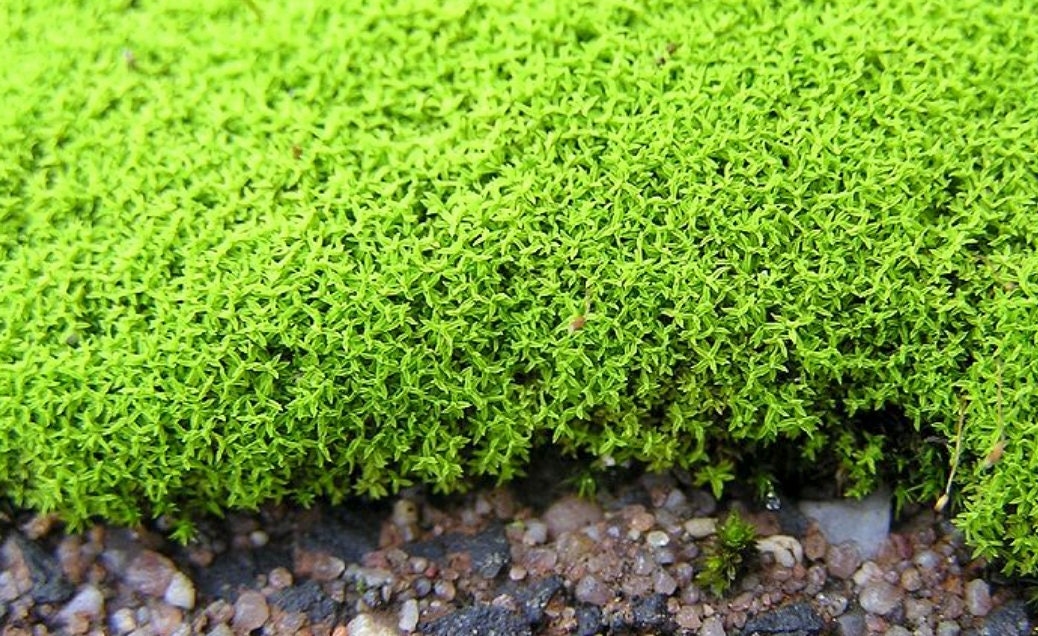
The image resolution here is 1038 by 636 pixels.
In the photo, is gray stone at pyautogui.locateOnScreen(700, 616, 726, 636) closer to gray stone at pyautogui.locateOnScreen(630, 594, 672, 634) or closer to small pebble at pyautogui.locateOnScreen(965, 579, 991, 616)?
gray stone at pyautogui.locateOnScreen(630, 594, 672, 634)

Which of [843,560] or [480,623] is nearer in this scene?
[480,623]

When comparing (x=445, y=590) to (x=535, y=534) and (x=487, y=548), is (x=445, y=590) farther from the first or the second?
(x=535, y=534)

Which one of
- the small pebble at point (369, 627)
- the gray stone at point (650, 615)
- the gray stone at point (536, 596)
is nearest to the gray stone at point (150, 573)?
the small pebble at point (369, 627)

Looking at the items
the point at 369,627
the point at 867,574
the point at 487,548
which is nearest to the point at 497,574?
the point at 487,548

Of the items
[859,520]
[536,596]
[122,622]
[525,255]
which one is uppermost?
[525,255]

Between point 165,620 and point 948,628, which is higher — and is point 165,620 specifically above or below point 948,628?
below

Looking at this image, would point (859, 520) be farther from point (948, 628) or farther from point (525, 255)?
point (525, 255)

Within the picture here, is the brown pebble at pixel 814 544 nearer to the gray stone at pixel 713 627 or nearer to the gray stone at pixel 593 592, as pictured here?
the gray stone at pixel 713 627
